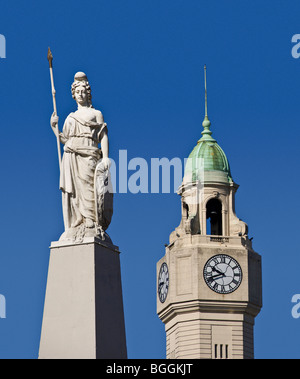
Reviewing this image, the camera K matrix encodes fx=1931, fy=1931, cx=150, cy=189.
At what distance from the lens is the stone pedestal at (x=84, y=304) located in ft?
138

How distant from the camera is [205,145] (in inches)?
7849

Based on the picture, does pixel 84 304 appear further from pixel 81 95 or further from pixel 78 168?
pixel 81 95

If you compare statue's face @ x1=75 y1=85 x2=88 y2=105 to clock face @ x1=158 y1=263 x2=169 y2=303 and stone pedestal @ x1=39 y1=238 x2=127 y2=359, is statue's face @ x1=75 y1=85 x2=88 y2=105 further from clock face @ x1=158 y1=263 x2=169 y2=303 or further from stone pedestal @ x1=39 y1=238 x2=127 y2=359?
clock face @ x1=158 y1=263 x2=169 y2=303

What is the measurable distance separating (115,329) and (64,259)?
194 centimetres

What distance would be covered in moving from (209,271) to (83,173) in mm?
147208

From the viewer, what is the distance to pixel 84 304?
42281mm

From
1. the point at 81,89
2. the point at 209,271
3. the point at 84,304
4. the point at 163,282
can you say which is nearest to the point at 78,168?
the point at 81,89

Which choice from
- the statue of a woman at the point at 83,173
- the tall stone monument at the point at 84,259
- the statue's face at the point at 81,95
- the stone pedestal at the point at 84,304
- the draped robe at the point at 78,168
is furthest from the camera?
the statue's face at the point at 81,95

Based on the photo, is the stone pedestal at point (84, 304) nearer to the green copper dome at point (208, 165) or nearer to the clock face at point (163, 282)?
the green copper dome at point (208, 165)

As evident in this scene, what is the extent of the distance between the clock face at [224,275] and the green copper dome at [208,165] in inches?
313

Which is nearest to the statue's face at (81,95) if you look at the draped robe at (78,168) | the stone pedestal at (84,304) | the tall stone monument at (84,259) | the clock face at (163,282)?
the tall stone monument at (84,259)
